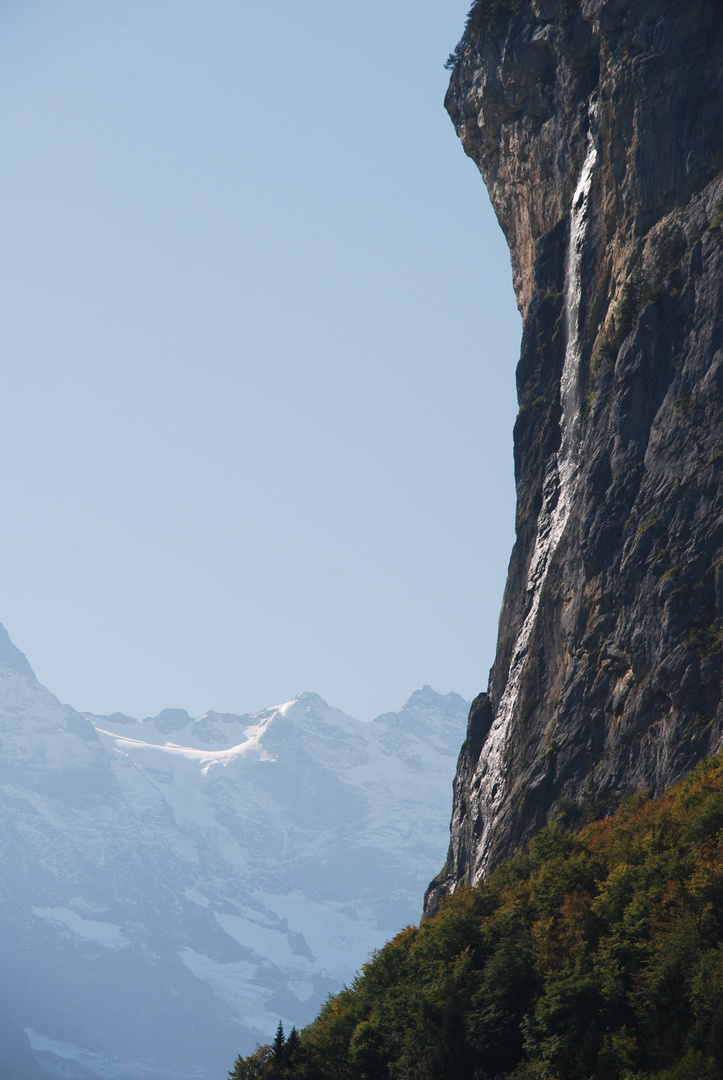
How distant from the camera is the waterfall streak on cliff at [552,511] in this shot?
67.8m

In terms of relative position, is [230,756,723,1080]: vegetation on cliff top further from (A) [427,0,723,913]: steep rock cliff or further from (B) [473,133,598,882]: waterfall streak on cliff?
(B) [473,133,598,882]: waterfall streak on cliff

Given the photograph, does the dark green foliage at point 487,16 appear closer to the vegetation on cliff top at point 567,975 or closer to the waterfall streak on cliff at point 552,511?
the waterfall streak on cliff at point 552,511

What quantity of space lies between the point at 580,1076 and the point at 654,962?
4.64 meters

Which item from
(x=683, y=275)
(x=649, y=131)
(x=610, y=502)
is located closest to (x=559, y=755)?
(x=610, y=502)

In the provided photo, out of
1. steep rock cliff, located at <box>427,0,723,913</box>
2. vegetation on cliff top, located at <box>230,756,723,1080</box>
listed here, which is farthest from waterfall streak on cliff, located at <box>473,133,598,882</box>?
vegetation on cliff top, located at <box>230,756,723,1080</box>

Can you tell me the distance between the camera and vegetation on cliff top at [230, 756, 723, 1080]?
132 feet

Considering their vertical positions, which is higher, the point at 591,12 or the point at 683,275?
the point at 591,12

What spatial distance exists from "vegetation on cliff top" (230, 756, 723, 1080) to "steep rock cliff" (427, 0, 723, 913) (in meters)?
5.98

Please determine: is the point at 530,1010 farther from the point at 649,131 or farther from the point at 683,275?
Answer: the point at 649,131

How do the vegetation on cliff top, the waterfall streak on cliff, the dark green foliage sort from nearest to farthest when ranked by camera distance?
the vegetation on cliff top
the waterfall streak on cliff
the dark green foliage

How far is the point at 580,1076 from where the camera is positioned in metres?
41.1

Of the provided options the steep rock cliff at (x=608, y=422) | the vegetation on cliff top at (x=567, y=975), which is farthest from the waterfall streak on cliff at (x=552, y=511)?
the vegetation on cliff top at (x=567, y=975)

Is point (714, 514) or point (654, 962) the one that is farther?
point (714, 514)

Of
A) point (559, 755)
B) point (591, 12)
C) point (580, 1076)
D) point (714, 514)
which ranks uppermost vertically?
point (591, 12)
